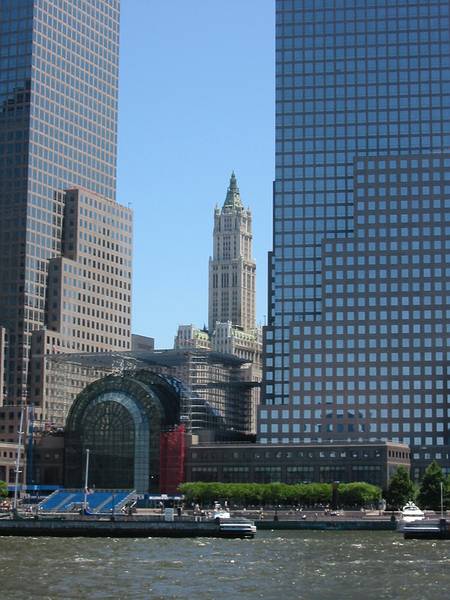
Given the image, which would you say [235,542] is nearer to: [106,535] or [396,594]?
[106,535]

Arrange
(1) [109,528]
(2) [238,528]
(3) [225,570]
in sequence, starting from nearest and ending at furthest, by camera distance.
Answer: (3) [225,570] → (2) [238,528] → (1) [109,528]

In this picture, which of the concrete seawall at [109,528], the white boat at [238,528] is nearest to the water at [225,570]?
the white boat at [238,528]

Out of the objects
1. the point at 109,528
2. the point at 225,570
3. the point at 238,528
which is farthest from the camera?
the point at 109,528

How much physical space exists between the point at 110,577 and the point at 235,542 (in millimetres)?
59940

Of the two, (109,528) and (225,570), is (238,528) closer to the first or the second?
(109,528)

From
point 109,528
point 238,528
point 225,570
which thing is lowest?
point 225,570

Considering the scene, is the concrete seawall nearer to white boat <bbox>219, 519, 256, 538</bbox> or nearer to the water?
white boat <bbox>219, 519, 256, 538</bbox>

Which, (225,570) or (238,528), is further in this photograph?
(238,528)

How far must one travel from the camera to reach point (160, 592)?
108m

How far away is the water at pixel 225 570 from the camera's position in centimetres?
10762

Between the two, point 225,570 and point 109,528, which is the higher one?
point 109,528

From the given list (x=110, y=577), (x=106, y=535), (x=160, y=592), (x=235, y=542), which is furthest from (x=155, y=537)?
(x=160, y=592)

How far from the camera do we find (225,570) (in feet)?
421

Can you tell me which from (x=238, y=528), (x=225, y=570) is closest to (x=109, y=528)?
(x=238, y=528)
